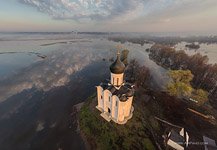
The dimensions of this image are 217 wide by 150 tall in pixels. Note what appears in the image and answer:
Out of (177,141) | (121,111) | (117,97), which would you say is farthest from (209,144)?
(117,97)

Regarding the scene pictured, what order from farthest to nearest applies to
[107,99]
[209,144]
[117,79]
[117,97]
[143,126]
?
1. [107,99]
2. [117,79]
3. [143,126]
4. [117,97]
5. [209,144]

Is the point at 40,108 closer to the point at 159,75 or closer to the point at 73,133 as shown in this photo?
the point at 73,133

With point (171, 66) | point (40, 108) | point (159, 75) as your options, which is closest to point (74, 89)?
point (40, 108)

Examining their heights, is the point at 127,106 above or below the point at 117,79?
below

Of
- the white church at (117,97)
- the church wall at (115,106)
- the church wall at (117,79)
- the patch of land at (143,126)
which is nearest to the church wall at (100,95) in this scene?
the white church at (117,97)

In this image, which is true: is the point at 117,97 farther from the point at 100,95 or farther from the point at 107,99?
the point at 100,95

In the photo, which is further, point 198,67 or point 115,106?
point 198,67

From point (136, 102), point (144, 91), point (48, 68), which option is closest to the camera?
point (136, 102)

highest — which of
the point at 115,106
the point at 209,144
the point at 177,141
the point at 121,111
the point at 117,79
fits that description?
the point at 117,79
